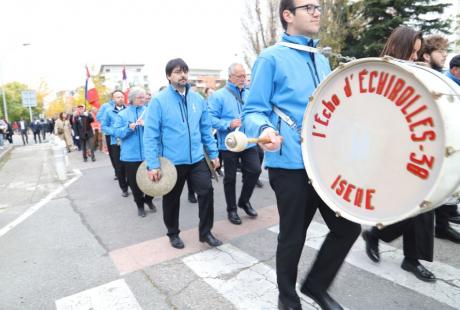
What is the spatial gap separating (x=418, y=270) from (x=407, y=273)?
0.11 m

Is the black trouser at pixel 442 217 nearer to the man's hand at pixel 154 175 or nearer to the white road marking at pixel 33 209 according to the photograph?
the man's hand at pixel 154 175

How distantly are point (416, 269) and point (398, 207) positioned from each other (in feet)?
5.72

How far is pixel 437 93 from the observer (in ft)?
4.72

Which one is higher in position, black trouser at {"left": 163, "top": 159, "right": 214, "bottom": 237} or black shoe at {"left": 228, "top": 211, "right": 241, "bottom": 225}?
black trouser at {"left": 163, "top": 159, "right": 214, "bottom": 237}

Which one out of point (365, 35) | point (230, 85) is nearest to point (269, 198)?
point (230, 85)

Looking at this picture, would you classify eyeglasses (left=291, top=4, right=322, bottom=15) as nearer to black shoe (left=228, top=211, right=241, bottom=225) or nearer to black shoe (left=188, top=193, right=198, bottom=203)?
black shoe (left=228, top=211, right=241, bottom=225)

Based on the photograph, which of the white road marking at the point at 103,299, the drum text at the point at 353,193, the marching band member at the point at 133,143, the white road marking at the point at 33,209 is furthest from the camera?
the marching band member at the point at 133,143

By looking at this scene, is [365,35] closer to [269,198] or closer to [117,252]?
[269,198]

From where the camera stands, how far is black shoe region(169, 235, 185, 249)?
12.7ft

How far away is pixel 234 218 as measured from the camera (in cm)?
461

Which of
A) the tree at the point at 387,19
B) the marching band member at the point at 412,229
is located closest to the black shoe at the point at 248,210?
the marching band member at the point at 412,229

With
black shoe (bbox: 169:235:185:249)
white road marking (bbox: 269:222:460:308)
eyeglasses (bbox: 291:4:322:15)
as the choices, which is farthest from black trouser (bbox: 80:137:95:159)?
eyeglasses (bbox: 291:4:322:15)

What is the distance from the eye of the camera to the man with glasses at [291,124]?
6.97ft

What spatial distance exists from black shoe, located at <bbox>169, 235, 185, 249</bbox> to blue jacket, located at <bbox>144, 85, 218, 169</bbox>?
877mm
